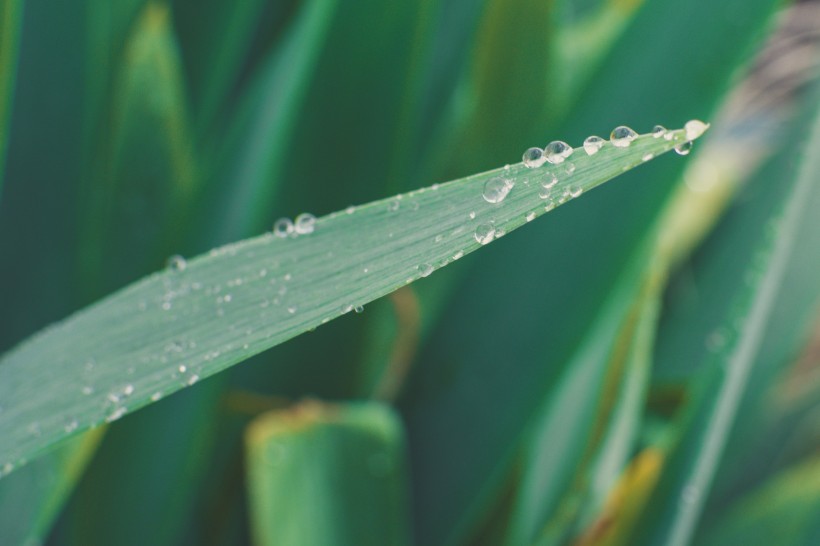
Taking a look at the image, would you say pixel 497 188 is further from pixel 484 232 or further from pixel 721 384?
pixel 721 384

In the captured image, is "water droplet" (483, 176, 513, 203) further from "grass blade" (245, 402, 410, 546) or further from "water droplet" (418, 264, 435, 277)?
"grass blade" (245, 402, 410, 546)

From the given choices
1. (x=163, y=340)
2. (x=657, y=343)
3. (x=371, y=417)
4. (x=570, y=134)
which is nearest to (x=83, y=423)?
(x=163, y=340)

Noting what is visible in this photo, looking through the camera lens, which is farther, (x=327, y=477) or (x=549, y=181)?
(x=327, y=477)

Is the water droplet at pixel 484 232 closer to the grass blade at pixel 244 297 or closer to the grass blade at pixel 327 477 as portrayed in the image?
the grass blade at pixel 244 297

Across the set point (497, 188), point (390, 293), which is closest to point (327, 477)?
point (390, 293)

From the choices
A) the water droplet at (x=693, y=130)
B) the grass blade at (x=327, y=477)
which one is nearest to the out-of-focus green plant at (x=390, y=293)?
the grass blade at (x=327, y=477)

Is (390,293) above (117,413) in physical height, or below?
above

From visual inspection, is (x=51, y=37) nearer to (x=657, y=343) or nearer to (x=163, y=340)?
(x=163, y=340)
